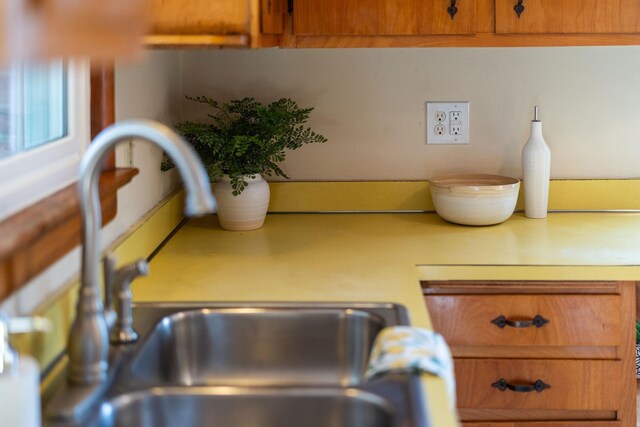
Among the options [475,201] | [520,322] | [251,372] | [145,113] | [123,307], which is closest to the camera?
[123,307]

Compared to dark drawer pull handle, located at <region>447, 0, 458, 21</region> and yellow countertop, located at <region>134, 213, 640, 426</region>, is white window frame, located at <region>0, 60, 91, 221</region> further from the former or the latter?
dark drawer pull handle, located at <region>447, 0, 458, 21</region>

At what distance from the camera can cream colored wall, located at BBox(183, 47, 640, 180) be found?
258cm

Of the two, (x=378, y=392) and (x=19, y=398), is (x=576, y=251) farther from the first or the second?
(x=19, y=398)

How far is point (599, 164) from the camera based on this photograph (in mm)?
2619

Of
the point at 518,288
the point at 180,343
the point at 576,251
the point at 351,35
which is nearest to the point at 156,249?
the point at 180,343

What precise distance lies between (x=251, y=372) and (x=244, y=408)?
0.36m

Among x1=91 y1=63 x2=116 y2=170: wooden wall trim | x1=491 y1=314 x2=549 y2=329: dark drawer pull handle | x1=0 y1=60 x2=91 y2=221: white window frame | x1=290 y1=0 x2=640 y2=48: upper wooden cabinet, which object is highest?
x1=290 y1=0 x2=640 y2=48: upper wooden cabinet

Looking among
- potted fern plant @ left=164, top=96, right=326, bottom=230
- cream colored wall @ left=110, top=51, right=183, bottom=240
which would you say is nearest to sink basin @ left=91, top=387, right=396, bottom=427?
cream colored wall @ left=110, top=51, right=183, bottom=240

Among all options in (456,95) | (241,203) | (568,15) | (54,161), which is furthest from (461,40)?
(54,161)

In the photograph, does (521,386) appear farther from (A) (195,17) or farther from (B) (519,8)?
(A) (195,17)

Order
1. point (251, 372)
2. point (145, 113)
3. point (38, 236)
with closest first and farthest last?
point (38, 236) < point (251, 372) < point (145, 113)

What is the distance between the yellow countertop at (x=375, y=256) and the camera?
1795mm

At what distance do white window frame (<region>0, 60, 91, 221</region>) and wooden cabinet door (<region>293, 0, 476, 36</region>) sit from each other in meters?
0.69

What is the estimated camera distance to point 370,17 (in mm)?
2184
